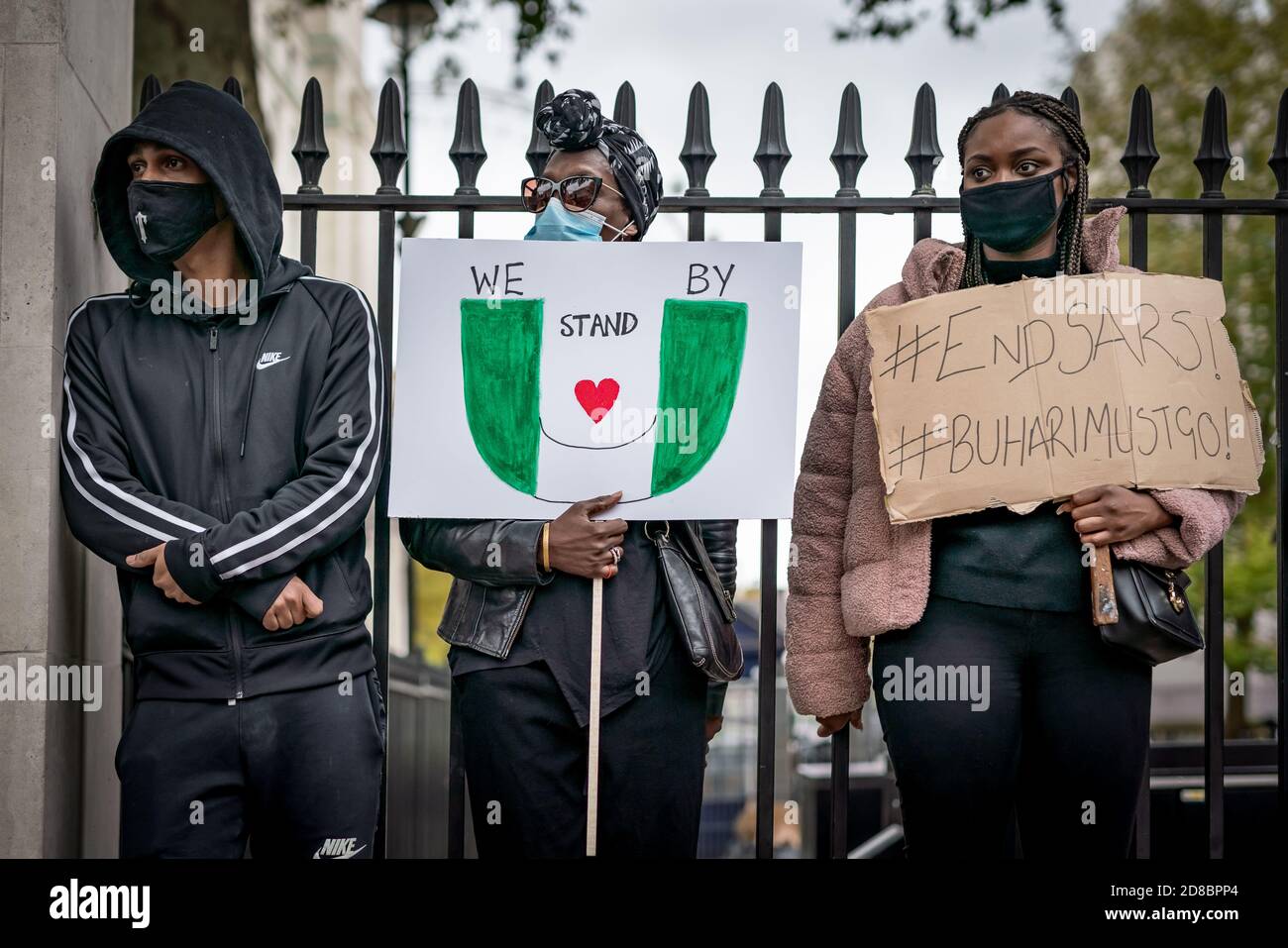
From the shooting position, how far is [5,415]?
166 inches

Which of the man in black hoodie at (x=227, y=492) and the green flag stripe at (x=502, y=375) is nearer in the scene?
the man in black hoodie at (x=227, y=492)

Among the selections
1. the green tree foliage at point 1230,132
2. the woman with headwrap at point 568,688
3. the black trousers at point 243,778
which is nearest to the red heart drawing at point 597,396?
the woman with headwrap at point 568,688

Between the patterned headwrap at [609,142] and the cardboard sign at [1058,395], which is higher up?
the patterned headwrap at [609,142]

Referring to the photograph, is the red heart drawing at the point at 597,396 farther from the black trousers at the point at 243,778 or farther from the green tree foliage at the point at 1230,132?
the green tree foliage at the point at 1230,132

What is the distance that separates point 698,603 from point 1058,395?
115cm

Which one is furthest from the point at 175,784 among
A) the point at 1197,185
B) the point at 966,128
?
the point at 1197,185

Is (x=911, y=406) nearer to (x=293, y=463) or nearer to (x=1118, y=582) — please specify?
(x=1118, y=582)

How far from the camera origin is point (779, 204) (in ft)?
15.0

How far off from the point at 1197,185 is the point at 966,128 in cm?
1054

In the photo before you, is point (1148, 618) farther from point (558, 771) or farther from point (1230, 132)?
point (1230, 132)

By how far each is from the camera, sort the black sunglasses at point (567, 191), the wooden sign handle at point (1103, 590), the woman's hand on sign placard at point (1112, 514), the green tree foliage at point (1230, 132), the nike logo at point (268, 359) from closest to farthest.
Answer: the wooden sign handle at point (1103, 590)
the woman's hand on sign placard at point (1112, 514)
the nike logo at point (268, 359)
the black sunglasses at point (567, 191)
the green tree foliage at point (1230, 132)

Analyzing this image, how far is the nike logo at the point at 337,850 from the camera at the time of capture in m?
3.81

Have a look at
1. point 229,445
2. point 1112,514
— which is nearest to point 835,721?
point 1112,514

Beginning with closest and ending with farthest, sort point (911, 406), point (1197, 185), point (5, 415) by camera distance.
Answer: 1. point (911, 406)
2. point (5, 415)
3. point (1197, 185)
